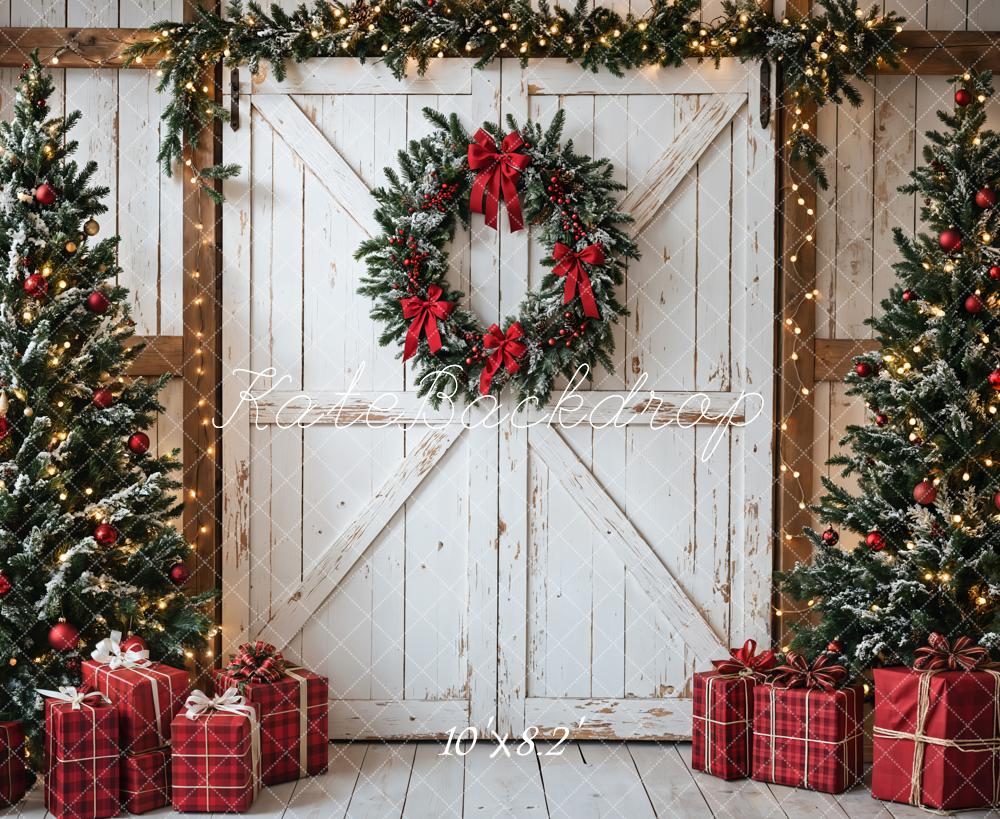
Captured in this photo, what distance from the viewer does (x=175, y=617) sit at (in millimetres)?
3375

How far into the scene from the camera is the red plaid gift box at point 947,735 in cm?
303

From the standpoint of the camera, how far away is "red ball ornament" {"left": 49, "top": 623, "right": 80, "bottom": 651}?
3.11 m

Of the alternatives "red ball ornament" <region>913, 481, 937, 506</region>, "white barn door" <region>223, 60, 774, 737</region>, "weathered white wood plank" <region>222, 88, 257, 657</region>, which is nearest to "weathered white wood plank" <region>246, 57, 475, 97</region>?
"white barn door" <region>223, 60, 774, 737</region>

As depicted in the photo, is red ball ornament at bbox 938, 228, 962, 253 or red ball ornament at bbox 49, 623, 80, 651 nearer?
red ball ornament at bbox 49, 623, 80, 651

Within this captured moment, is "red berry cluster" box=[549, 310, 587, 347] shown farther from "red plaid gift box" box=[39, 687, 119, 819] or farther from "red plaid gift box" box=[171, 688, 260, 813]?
"red plaid gift box" box=[39, 687, 119, 819]

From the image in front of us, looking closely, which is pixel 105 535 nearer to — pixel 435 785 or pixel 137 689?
pixel 137 689

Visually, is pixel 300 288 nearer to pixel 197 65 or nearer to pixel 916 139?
pixel 197 65

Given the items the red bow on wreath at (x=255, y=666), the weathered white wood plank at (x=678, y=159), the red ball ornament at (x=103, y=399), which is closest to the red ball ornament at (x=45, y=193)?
the red ball ornament at (x=103, y=399)

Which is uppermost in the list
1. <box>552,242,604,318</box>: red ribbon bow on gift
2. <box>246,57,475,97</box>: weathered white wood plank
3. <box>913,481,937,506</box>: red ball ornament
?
<box>246,57,475,97</box>: weathered white wood plank

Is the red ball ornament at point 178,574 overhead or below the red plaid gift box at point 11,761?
overhead

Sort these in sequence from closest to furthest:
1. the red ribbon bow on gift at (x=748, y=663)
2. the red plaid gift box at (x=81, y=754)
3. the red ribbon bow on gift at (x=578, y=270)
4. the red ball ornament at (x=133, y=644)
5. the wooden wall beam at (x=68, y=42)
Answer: the red plaid gift box at (x=81, y=754) < the red ball ornament at (x=133, y=644) < the red ribbon bow on gift at (x=748, y=663) < the red ribbon bow on gift at (x=578, y=270) < the wooden wall beam at (x=68, y=42)

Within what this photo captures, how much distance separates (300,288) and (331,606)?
1.26 metres

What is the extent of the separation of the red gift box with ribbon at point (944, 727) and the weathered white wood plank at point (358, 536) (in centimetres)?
180

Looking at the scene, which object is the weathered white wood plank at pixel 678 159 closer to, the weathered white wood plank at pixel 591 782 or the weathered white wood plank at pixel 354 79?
the weathered white wood plank at pixel 354 79
